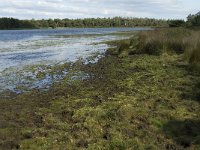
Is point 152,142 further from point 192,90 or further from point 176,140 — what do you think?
point 192,90

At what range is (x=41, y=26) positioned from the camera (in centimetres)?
16400

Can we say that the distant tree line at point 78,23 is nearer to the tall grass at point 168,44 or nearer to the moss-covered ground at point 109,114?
the tall grass at point 168,44

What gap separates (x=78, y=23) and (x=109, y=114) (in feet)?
536

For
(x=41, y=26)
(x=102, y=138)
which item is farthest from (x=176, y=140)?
A: (x=41, y=26)

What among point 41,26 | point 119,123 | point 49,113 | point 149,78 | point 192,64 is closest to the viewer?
point 119,123

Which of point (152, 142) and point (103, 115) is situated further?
point (103, 115)

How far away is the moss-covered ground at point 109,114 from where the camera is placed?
786 cm

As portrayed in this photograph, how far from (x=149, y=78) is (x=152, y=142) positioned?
763 cm

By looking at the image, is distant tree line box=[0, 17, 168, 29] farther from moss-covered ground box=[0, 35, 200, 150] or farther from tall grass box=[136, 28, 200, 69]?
moss-covered ground box=[0, 35, 200, 150]

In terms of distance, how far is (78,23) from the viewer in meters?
171

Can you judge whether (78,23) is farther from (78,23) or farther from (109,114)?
(109,114)

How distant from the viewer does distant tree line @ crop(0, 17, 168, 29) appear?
148500 millimetres

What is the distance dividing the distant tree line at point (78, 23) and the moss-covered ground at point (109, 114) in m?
132

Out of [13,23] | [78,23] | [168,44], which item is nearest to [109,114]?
[168,44]
